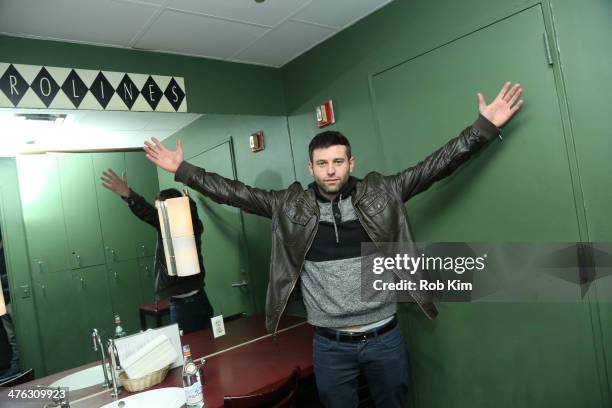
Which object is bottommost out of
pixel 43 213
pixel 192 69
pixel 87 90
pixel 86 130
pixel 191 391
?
pixel 191 391

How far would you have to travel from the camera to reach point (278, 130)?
122 inches

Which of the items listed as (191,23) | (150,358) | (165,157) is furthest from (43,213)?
(191,23)

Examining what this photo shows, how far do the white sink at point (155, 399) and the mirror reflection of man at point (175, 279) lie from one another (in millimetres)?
397

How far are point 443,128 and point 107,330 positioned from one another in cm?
198

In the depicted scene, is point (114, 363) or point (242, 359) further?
point (242, 359)

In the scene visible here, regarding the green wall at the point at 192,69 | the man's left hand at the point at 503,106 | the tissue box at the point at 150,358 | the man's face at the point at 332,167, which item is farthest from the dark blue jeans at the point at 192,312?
the man's left hand at the point at 503,106

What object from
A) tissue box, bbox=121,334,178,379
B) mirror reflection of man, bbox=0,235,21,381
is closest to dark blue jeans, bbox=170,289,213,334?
tissue box, bbox=121,334,178,379

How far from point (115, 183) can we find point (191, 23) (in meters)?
0.94

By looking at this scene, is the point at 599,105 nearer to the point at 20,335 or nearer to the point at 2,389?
the point at 20,335

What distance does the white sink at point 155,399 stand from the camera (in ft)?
6.29

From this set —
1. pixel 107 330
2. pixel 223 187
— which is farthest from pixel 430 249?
pixel 107 330

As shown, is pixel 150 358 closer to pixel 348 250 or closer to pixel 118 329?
pixel 118 329

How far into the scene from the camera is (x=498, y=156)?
6.50 ft

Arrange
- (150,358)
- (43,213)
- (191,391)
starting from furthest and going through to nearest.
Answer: (150,358) < (43,213) < (191,391)
